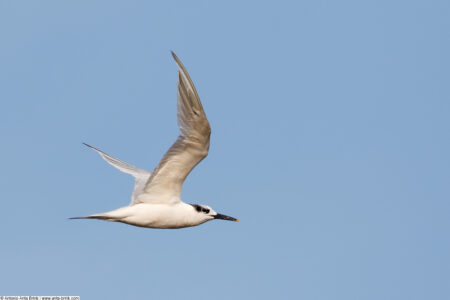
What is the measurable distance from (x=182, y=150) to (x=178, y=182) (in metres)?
1.27

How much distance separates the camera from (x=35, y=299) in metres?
19.2

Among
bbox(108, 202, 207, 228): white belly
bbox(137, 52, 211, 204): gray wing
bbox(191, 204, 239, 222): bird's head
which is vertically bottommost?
bbox(108, 202, 207, 228): white belly

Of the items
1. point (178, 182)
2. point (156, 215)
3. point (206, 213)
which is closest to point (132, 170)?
point (206, 213)

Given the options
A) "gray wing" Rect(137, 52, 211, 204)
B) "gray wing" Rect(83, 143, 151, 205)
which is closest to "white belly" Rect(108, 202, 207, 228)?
"gray wing" Rect(137, 52, 211, 204)

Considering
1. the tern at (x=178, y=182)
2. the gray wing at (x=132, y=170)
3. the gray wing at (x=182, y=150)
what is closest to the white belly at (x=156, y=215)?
the tern at (x=178, y=182)

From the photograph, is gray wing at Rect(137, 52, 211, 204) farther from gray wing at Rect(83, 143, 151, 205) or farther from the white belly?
gray wing at Rect(83, 143, 151, 205)

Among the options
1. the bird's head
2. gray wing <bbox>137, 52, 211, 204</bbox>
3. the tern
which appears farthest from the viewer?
the bird's head

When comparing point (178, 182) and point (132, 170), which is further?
point (132, 170)

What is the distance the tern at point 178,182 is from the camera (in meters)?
16.9

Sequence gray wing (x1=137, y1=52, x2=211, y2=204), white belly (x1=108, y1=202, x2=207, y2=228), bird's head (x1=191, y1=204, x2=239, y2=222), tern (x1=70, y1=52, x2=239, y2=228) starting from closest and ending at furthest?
gray wing (x1=137, y1=52, x2=211, y2=204) < tern (x1=70, y1=52, x2=239, y2=228) < white belly (x1=108, y1=202, x2=207, y2=228) < bird's head (x1=191, y1=204, x2=239, y2=222)

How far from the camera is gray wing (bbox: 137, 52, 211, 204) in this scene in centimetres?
1672

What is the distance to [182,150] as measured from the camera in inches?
696

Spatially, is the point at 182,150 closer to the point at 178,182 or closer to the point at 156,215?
the point at 178,182

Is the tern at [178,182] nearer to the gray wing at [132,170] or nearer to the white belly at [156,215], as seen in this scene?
the white belly at [156,215]
